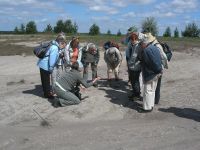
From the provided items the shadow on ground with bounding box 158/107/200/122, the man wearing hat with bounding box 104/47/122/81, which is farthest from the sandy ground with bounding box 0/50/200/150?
the man wearing hat with bounding box 104/47/122/81

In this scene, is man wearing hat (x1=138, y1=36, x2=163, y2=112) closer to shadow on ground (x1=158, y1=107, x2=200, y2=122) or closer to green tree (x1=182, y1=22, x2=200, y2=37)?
shadow on ground (x1=158, y1=107, x2=200, y2=122)

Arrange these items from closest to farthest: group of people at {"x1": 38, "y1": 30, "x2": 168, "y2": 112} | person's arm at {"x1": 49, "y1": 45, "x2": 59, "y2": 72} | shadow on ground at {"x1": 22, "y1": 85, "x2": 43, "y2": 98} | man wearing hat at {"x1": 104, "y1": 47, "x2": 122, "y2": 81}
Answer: group of people at {"x1": 38, "y1": 30, "x2": 168, "y2": 112}, person's arm at {"x1": 49, "y1": 45, "x2": 59, "y2": 72}, shadow on ground at {"x1": 22, "y1": 85, "x2": 43, "y2": 98}, man wearing hat at {"x1": 104, "y1": 47, "x2": 122, "y2": 81}

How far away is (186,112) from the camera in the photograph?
33.5 feet

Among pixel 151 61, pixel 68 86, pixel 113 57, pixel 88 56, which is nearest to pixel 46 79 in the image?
pixel 68 86

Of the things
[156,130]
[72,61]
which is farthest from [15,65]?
[156,130]

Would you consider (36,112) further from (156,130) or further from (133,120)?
(156,130)

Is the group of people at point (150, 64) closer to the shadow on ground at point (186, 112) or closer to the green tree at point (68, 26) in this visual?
the shadow on ground at point (186, 112)

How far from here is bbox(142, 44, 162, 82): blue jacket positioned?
32.5 feet

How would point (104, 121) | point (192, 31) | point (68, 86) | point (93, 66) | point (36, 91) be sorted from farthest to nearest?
point (192, 31)
point (36, 91)
point (93, 66)
point (68, 86)
point (104, 121)

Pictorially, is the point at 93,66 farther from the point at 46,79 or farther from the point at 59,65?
the point at 46,79

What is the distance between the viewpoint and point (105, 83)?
44.0 feet

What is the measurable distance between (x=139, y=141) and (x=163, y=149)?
64cm

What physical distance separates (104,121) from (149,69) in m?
1.53

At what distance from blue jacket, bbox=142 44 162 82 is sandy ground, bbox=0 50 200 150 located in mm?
931
